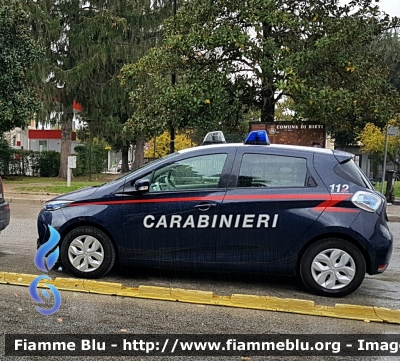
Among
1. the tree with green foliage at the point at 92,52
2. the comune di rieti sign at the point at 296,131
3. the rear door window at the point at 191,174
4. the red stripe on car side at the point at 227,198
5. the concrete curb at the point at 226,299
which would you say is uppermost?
the tree with green foliage at the point at 92,52

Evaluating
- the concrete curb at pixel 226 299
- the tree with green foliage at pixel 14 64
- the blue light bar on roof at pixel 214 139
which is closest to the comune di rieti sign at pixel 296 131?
the blue light bar on roof at pixel 214 139

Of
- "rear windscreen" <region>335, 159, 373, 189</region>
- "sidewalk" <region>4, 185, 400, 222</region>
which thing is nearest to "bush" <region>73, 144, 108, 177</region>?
"sidewalk" <region>4, 185, 400, 222</region>

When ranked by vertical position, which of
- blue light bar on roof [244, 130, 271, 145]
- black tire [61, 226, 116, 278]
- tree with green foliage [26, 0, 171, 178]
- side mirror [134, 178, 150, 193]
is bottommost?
black tire [61, 226, 116, 278]

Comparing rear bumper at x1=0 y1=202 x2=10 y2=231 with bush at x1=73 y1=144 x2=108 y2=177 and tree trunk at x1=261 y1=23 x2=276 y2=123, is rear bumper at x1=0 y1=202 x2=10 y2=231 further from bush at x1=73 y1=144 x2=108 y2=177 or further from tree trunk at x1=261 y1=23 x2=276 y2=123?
bush at x1=73 y1=144 x2=108 y2=177

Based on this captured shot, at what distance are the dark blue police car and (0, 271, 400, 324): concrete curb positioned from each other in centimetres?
32

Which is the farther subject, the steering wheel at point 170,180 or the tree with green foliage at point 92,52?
the tree with green foliage at point 92,52

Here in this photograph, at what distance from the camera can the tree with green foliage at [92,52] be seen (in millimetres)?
24031

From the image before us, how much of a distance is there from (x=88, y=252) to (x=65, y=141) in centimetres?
2218

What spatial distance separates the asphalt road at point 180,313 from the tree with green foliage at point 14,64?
1561 cm

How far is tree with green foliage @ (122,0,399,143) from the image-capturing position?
44.9 feet

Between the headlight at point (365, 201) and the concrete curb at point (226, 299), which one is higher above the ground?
the headlight at point (365, 201)

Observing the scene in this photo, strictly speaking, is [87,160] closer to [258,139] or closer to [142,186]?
[142,186]

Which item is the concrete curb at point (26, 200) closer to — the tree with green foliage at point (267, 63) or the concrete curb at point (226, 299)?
the tree with green foliage at point (267, 63)

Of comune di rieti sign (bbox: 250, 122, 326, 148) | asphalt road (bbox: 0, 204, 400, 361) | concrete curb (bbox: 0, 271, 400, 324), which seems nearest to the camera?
asphalt road (bbox: 0, 204, 400, 361)
